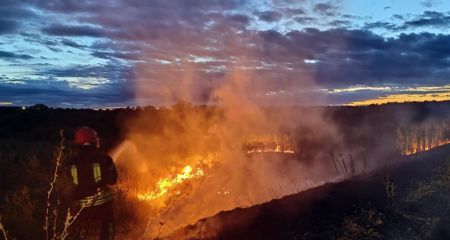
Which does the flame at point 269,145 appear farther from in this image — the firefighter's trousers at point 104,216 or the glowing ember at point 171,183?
the firefighter's trousers at point 104,216

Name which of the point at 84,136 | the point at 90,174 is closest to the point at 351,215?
the point at 90,174

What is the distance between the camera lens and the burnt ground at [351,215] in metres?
7.78

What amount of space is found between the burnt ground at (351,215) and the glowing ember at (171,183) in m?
2.77

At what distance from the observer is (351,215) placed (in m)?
8.25

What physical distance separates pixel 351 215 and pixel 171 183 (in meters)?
5.33

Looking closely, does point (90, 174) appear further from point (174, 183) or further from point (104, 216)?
point (174, 183)

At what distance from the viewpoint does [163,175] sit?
14.0m

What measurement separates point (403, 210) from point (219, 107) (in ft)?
28.5

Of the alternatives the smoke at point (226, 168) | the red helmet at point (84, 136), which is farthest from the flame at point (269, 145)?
the red helmet at point (84, 136)

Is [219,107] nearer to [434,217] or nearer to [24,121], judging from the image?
[434,217]

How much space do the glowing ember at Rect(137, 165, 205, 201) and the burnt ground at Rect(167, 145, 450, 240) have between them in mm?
2769

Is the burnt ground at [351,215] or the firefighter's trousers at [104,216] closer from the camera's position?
the firefighter's trousers at [104,216]

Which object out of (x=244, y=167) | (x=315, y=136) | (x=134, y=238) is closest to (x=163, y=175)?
(x=244, y=167)

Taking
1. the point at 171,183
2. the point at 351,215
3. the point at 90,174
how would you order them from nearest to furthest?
1. the point at 90,174
2. the point at 351,215
3. the point at 171,183
